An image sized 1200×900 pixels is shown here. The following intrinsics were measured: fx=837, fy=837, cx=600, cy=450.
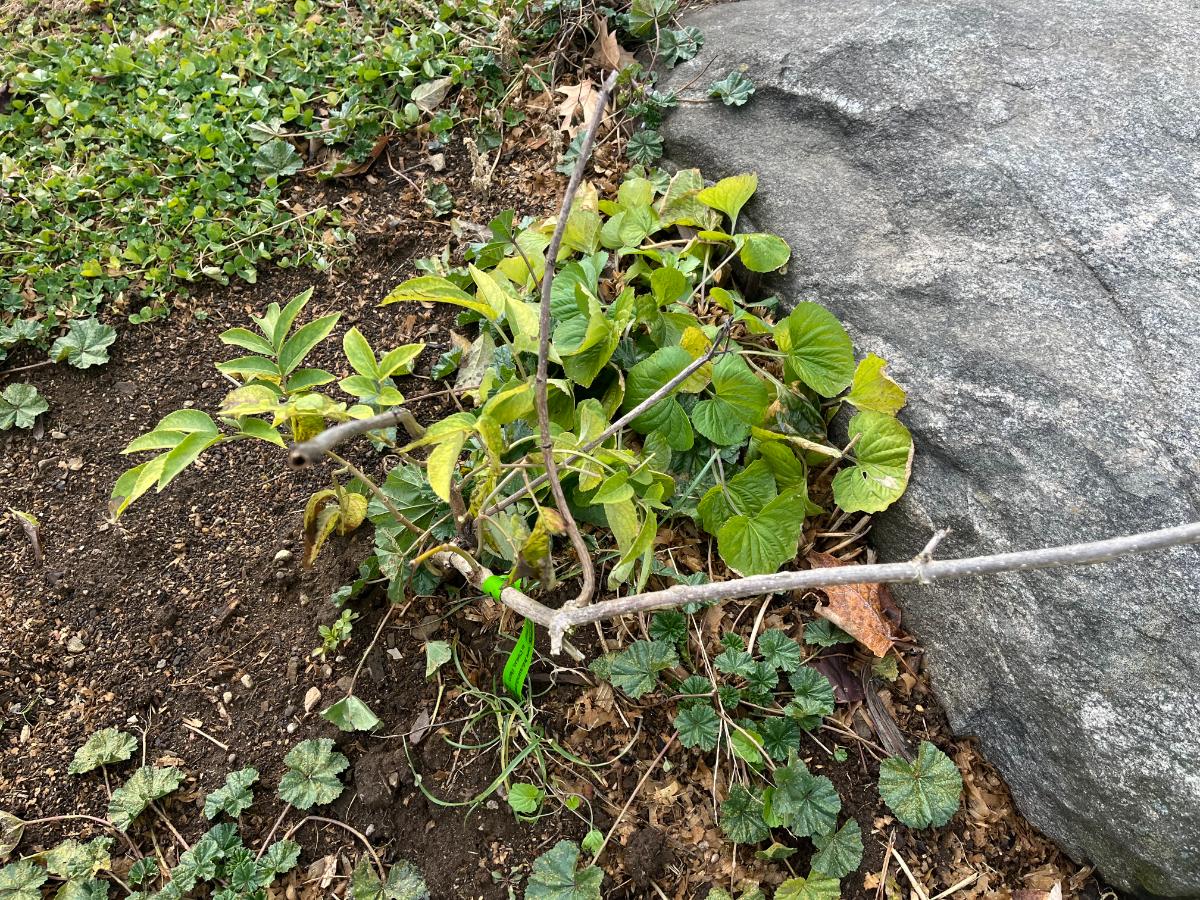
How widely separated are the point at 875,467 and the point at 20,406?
87.7 inches

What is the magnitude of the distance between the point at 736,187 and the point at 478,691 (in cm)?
149

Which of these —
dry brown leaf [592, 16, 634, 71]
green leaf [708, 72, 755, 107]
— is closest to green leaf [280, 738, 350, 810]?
green leaf [708, 72, 755, 107]

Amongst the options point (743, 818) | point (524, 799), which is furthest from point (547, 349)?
point (743, 818)

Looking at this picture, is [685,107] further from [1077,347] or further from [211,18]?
[211,18]

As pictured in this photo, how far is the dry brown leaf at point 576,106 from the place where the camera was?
2809 millimetres

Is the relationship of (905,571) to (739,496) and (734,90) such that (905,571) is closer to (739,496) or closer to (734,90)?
(739,496)

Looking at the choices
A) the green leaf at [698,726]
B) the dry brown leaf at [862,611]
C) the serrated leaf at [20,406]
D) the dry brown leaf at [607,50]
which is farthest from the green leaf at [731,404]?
the serrated leaf at [20,406]

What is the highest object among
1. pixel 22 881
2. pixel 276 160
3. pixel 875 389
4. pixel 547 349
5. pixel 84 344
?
pixel 547 349

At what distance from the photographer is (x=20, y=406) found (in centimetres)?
226

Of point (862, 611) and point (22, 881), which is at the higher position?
point (862, 611)

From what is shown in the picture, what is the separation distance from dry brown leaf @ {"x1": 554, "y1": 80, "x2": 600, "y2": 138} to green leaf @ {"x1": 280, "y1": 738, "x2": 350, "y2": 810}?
2.02m

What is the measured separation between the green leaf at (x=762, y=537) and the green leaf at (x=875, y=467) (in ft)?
0.49

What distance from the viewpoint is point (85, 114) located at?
286 cm

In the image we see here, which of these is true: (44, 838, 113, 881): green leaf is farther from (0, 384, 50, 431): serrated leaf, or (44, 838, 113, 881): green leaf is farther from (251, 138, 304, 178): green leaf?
(251, 138, 304, 178): green leaf
